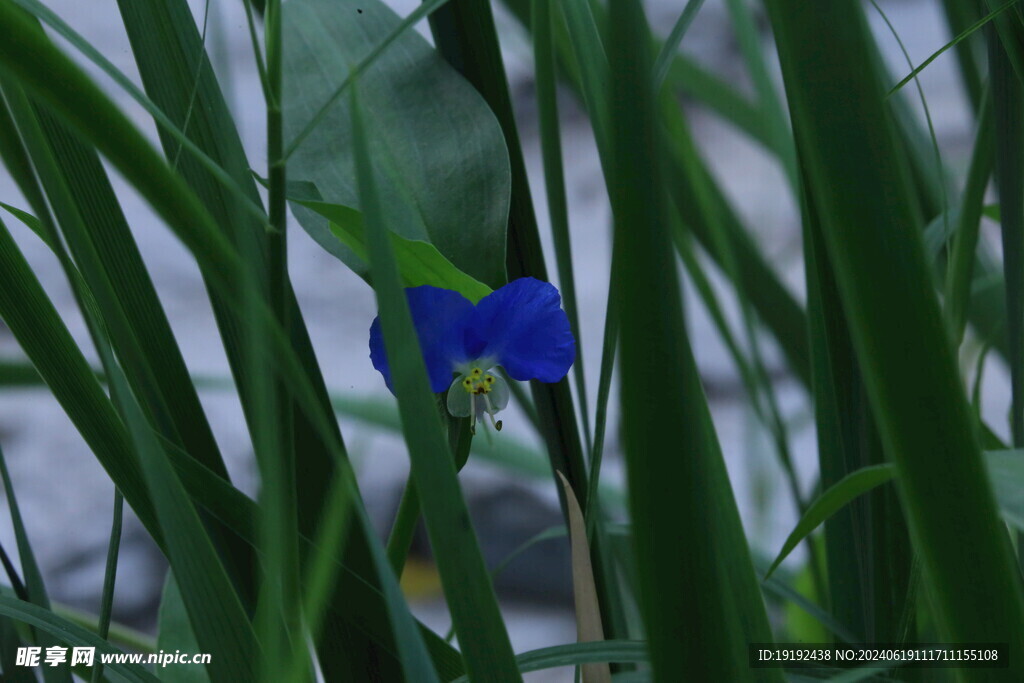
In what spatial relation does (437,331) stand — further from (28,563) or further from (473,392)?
(28,563)

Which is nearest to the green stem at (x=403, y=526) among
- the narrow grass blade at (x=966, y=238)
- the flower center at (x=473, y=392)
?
the flower center at (x=473, y=392)

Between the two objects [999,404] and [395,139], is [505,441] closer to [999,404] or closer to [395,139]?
[395,139]

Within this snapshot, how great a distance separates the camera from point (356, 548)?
211 millimetres

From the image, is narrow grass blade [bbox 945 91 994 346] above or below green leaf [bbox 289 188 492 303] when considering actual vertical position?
above

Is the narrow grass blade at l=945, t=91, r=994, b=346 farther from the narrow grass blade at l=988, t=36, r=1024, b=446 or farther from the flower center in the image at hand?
the flower center

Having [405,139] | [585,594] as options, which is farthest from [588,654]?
[405,139]

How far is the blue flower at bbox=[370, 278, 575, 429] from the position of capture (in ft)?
0.59

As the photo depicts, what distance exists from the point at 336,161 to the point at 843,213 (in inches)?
5.6

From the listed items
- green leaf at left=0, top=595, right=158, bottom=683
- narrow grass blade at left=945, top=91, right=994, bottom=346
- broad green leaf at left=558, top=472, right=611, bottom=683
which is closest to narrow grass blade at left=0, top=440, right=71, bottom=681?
green leaf at left=0, top=595, right=158, bottom=683

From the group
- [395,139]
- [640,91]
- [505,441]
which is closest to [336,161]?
[395,139]

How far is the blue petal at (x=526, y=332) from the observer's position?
A: 0.19 m

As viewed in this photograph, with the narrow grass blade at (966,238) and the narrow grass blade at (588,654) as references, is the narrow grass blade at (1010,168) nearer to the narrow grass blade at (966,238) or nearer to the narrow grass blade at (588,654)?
the narrow grass blade at (966,238)

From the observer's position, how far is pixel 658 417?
3.7 inches

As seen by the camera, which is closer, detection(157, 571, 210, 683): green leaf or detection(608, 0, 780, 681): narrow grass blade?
detection(608, 0, 780, 681): narrow grass blade
